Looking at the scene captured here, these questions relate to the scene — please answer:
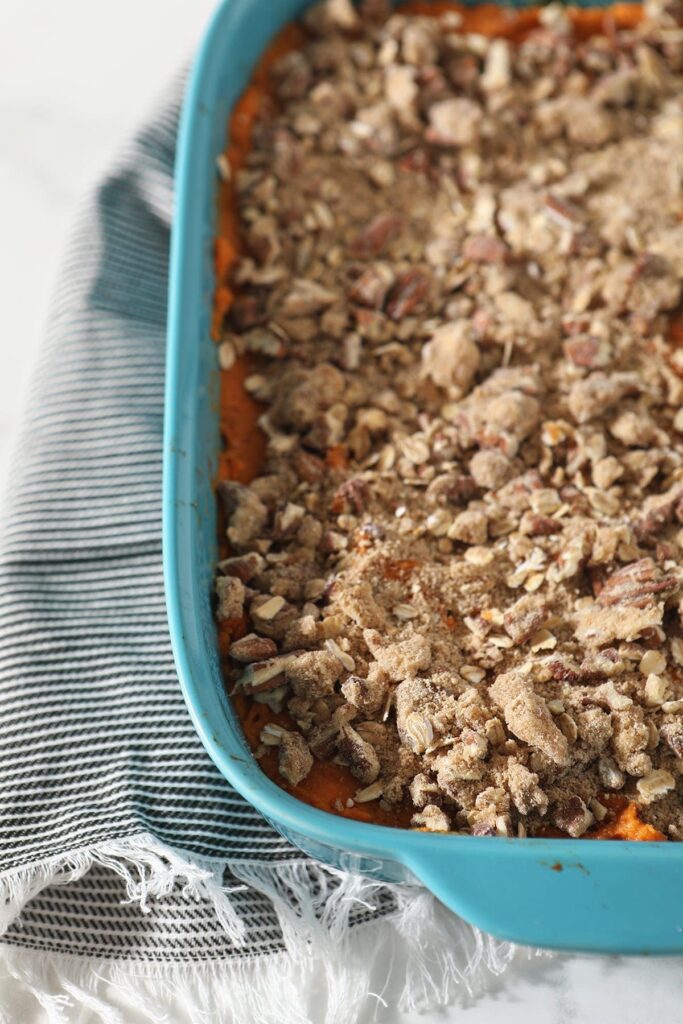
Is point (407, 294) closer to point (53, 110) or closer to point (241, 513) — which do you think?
Answer: point (241, 513)

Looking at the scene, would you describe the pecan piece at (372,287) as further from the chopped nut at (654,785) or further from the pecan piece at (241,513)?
the chopped nut at (654,785)

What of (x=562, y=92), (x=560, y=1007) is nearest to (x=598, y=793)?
(x=560, y=1007)

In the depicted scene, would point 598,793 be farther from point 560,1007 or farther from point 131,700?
point 131,700

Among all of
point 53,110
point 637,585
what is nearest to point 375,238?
point 637,585

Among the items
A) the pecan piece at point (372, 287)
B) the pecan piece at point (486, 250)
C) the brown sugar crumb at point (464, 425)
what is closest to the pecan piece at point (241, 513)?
the brown sugar crumb at point (464, 425)

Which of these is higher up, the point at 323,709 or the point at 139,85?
the point at 139,85

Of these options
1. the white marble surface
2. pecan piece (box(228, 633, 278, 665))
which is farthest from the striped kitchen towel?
the white marble surface
